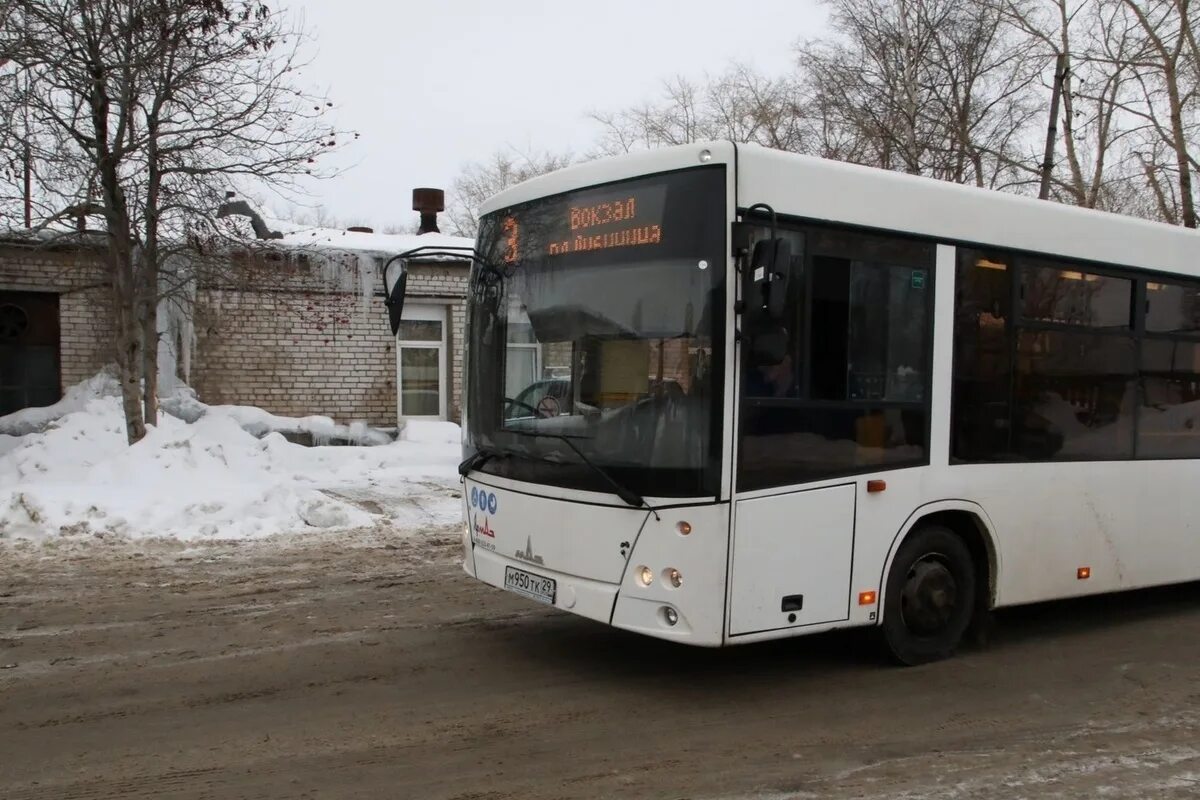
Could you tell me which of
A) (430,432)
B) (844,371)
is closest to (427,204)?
(430,432)

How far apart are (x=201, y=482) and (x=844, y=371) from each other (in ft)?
29.4

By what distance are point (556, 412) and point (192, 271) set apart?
10.2 metres

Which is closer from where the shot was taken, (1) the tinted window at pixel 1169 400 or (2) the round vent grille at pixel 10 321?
(1) the tinted window at pixel 1169 400

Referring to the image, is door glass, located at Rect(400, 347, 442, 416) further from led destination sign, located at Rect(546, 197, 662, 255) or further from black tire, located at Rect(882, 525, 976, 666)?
black tire, located at Rect(882, 525, 976, 666)

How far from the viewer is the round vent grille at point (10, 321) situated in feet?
53.4

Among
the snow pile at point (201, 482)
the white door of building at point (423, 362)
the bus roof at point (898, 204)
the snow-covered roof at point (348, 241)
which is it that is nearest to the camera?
the bus roof at point (898, 204)

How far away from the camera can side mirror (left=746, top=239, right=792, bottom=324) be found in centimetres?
498

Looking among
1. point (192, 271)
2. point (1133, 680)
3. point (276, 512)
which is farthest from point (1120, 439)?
point (192, 271)

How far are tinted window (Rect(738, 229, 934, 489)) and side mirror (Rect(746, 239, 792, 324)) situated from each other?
245mm

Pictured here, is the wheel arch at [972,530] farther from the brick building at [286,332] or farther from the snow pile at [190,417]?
the snow pile at [190,417]

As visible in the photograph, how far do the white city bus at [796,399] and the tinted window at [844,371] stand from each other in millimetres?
16

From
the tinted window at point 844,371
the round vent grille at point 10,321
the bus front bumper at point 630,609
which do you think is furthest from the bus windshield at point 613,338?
the round vent grille at point 10,321

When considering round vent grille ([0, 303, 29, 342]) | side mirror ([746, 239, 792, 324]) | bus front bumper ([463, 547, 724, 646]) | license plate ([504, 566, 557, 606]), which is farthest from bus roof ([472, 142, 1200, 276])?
round vent grille ([0, 303, 29, 342])

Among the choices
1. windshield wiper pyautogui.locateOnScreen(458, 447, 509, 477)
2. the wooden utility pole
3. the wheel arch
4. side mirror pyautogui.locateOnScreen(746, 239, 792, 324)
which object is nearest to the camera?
side mirror pyautogui.locateOnScreen(746, 239, 792, 324)
